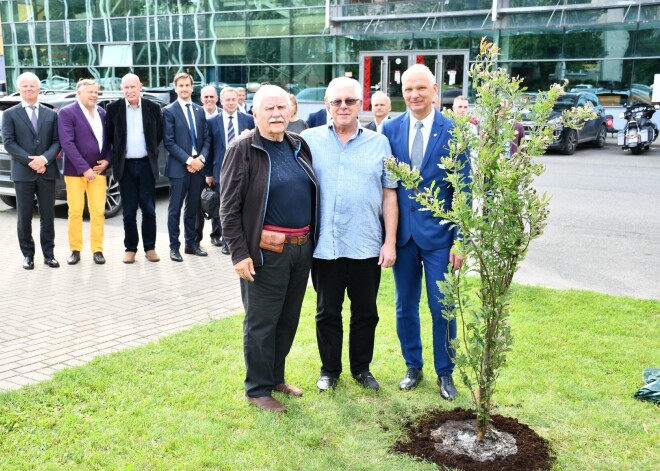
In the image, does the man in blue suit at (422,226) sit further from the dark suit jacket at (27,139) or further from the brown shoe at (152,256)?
the dark suit jacket at (27,139)

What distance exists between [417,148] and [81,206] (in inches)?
213

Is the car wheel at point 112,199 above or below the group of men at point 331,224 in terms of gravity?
below

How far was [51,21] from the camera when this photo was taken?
128ft

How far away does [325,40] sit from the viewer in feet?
103

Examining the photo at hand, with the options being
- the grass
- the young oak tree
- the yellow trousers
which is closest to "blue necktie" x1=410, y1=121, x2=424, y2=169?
the young oak tree

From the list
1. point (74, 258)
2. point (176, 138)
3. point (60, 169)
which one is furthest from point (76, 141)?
point (60, 169)

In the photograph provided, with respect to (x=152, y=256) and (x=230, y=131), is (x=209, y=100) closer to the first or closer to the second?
(x=230, y=131)

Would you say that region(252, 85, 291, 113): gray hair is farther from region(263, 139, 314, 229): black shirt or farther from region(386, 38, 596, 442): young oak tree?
region(386, 38, 596, 442): young oak tree

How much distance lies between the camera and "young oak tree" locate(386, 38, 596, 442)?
11.1 ft

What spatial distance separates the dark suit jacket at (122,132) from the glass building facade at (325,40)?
21535 mm

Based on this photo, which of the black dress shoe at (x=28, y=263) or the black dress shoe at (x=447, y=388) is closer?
the black dress shoe at (x=447, y=388)

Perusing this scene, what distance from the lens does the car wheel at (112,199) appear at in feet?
36.6

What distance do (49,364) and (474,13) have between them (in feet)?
85.9

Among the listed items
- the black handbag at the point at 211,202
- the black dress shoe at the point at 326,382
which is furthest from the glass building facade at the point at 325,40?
the black dress shoe at the point at 326,382
